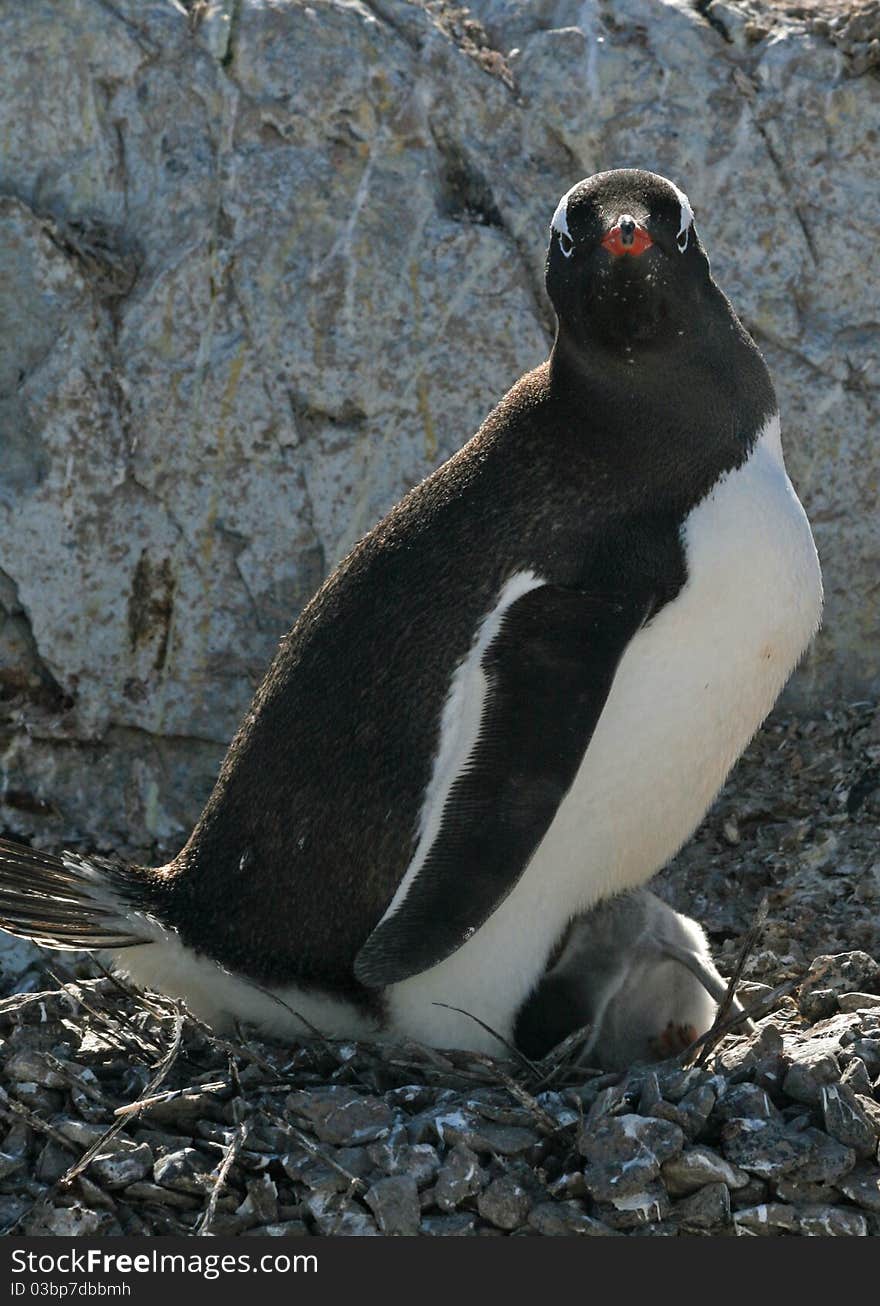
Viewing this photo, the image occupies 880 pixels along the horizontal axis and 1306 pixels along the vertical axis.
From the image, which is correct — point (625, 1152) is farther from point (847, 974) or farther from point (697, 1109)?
point (847, 974)

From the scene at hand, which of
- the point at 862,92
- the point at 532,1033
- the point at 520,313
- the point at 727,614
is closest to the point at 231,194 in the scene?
the point at 520,313

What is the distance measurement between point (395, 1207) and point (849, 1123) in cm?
74

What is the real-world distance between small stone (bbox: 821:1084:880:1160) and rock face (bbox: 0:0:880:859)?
7.56ft

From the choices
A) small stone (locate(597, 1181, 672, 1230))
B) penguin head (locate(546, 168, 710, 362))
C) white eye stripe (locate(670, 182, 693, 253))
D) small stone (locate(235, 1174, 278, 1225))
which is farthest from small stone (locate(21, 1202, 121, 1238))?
white eye stripe (locate(670, 182, 693, 253))

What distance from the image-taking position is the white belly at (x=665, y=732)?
322 cm

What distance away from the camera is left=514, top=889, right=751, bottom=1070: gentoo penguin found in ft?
11.1

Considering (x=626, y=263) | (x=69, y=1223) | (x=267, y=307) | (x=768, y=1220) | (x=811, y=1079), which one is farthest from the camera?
(x=267, y=307)

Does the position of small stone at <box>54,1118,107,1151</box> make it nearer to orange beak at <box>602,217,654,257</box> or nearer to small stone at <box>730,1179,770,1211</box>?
small stone at <box>730,1179,770,1211</box>

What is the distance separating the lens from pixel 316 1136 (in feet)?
9.87

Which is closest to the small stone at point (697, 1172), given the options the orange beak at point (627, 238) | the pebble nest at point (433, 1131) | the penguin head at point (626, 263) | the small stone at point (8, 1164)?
the pebble nest at point (433, 1131)

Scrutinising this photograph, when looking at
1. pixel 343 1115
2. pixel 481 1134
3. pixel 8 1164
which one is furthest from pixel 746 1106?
pixel 8 1164

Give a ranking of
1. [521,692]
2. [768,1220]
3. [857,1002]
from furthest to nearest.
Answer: [857,1002]
[521,692]
[768,1220]

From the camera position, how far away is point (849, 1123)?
110 inches

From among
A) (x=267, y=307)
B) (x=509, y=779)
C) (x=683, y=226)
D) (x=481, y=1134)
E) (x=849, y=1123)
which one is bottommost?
(x=481, y=1134)
